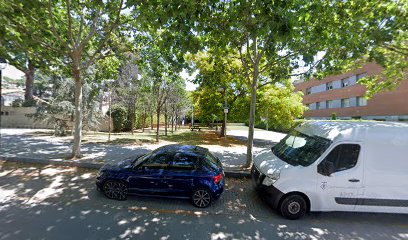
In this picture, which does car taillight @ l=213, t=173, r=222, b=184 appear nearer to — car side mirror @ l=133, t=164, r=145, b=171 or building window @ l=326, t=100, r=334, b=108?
car side mirror @ l=133, t=164, r=145, b=171

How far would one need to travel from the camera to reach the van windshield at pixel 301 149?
17.1 feet

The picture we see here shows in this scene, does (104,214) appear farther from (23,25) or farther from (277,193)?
(23,25)

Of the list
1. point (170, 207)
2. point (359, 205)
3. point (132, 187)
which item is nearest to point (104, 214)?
point (132, 187)

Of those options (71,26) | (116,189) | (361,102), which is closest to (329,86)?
(361,102)

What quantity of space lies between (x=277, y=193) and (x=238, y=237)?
A: 1405mm

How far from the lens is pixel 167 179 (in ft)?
17.9

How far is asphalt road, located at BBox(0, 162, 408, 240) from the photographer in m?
4.18

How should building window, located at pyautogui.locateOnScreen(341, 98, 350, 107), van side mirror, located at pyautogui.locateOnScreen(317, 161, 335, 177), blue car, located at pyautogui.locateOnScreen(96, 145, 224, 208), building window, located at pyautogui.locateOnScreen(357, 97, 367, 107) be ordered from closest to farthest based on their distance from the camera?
van side mirror, located at pyautogui.locateOnScreen(317, 161, 335, 177) → blue car, located at pyautogui.locateOnScreen(96, 145, 224, 208) → building window, located at pyautogui.locateOnScreen(357, 97, 367, 107) → building window, located at pyautogui.locateOnScreen(341, 98, 350, 107)

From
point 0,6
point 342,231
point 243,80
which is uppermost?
point 0,6

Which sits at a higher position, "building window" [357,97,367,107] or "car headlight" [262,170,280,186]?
"building window" [357,97,367,107]

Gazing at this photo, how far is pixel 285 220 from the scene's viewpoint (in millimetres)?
5012

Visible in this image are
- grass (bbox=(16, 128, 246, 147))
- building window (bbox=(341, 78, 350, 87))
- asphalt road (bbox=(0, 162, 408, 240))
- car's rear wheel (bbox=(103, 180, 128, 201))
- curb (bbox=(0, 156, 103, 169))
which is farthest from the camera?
building window (bbox=(341, 78, 350, 87))

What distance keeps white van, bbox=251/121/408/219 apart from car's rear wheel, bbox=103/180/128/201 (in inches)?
135

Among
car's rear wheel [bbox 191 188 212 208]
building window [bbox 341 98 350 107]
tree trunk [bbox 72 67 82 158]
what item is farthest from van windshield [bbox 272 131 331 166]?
building window [bbox 341 98 350 107]
